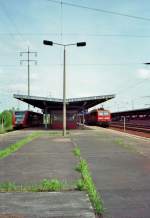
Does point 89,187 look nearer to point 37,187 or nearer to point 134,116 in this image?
point 37,187

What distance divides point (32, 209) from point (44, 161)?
5930 mm

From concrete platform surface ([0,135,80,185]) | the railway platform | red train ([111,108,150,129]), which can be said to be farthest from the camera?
red train ([111,108,150,129])

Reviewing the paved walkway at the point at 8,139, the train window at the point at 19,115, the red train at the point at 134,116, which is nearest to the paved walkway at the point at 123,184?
the paved walkway at the point at 8,139

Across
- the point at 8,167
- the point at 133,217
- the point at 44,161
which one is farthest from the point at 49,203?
the point at 44,161

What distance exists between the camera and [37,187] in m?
7.05

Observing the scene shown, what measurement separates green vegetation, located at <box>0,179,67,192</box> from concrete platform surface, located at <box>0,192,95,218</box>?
0.33 meters

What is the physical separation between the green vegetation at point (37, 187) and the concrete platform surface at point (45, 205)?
1.08 ft

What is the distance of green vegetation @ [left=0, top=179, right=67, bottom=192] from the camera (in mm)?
6845

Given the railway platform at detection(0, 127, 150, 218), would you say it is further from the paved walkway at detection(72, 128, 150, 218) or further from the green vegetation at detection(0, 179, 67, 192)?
the green vegetation at detection(0, 179, 67, 192)

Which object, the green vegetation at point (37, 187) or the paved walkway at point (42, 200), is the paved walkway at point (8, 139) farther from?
the green vegetation at point (37, 187)

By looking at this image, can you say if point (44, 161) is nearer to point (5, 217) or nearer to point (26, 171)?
point (26, 171)

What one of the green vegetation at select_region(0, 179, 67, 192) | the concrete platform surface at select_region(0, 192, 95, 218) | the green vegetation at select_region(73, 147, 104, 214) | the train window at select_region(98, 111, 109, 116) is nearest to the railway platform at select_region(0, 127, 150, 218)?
the concrete platform surface at select_region(0, 192, 95, 218)

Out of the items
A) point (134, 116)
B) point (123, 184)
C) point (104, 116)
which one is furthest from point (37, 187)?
point (134, 116)

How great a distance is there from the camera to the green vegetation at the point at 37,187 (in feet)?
22.5
